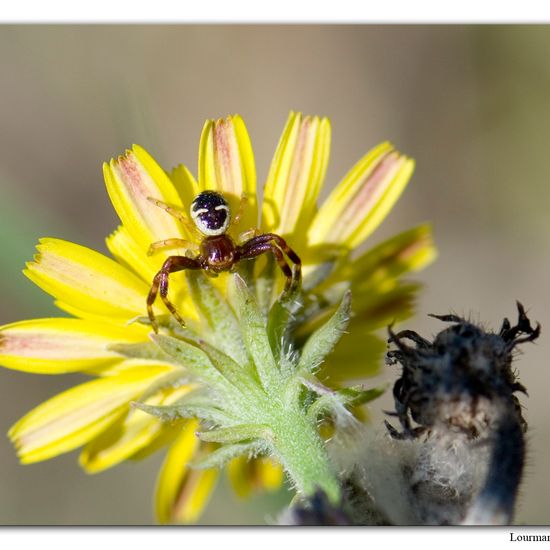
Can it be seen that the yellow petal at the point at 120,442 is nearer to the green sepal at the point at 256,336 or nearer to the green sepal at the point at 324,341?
the green sepal at the point at 256,336

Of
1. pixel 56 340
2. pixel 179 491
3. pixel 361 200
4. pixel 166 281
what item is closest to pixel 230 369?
pixel 166 281

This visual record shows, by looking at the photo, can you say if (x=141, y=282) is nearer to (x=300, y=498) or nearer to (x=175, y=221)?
(x=175, y=221)

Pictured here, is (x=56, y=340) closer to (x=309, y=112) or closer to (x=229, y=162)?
(x=229, y=162)

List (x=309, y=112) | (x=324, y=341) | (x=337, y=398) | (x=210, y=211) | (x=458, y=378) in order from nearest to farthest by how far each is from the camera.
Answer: (x=458, y=378), (x=337, y=398), (x=324, y=341), (x=210, y=211), (x=309, y=112)

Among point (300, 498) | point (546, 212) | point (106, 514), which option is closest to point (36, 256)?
point (300, 498)

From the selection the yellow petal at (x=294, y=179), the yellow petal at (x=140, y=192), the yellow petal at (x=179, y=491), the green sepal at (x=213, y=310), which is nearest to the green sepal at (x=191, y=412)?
the green sepal at (x=213, y=310)

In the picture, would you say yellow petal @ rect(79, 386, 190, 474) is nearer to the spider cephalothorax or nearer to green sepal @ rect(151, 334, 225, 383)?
green sepal @ rect(151, 334, 225, 383)
